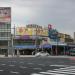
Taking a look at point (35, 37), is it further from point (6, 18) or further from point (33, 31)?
point (6, 18)

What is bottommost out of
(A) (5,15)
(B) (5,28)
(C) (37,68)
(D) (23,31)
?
(C) (37,68)

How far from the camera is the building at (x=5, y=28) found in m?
108

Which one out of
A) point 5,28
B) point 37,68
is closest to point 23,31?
point 5,28

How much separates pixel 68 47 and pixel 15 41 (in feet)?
53.5

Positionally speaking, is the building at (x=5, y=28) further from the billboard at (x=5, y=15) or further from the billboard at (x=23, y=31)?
the billboard at (x=23, y=31)

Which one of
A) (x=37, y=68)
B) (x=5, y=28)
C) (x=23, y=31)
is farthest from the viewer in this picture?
(x=5, y=28)

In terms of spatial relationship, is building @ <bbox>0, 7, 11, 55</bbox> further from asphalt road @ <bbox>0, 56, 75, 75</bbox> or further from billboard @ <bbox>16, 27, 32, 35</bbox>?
asphalt road @ <bbox>0, 56, 75, 75</bbox>

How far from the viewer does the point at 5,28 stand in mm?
108500

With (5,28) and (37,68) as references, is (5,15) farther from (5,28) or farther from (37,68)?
(37,68)

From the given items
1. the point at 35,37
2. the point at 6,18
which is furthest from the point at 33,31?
the point at 6,18

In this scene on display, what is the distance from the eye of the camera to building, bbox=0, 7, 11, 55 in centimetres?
10753

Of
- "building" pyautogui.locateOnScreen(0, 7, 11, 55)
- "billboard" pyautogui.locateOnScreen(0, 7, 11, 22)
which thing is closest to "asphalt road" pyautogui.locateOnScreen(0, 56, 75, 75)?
"building" pyautogui.locateOnScreen(0, 7, 11, 55)

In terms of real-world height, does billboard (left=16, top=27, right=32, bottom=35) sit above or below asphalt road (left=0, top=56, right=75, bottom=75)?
above

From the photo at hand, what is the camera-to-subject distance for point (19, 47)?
350 ft
